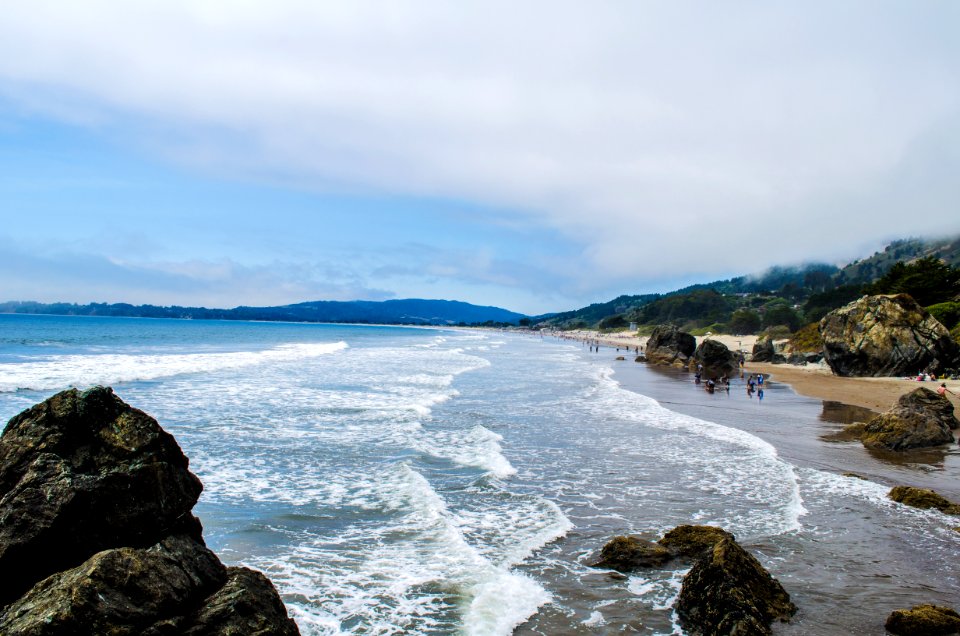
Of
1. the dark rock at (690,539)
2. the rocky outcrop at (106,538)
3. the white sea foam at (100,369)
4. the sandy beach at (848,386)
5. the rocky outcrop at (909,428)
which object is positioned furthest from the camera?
the white sea foam at (100,369)

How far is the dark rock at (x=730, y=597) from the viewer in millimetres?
7566

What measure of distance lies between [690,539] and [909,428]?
1403 cm

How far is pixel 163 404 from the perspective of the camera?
26.1 meters

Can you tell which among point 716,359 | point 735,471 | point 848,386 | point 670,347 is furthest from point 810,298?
point 735,471

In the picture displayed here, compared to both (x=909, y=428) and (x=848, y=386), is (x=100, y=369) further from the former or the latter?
(x=848, y=386)

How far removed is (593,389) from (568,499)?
2420cm

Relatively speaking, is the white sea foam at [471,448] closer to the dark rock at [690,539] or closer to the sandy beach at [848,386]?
the dark rock at [690,539]

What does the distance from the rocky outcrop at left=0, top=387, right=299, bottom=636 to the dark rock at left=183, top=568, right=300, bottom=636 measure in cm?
1

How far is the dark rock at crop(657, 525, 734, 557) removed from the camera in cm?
1045

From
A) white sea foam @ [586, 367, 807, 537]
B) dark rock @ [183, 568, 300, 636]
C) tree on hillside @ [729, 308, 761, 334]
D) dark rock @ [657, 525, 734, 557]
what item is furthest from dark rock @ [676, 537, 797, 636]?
tree on hillside @ [729, 308, 761, 334]

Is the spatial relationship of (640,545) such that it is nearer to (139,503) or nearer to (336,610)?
(336,610)

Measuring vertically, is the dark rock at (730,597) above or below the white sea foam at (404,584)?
above

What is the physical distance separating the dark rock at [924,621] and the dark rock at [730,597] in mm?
1197

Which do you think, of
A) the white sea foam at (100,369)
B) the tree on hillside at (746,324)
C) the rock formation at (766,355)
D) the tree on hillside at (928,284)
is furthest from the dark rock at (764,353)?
the tree on hillside at (746,324)
